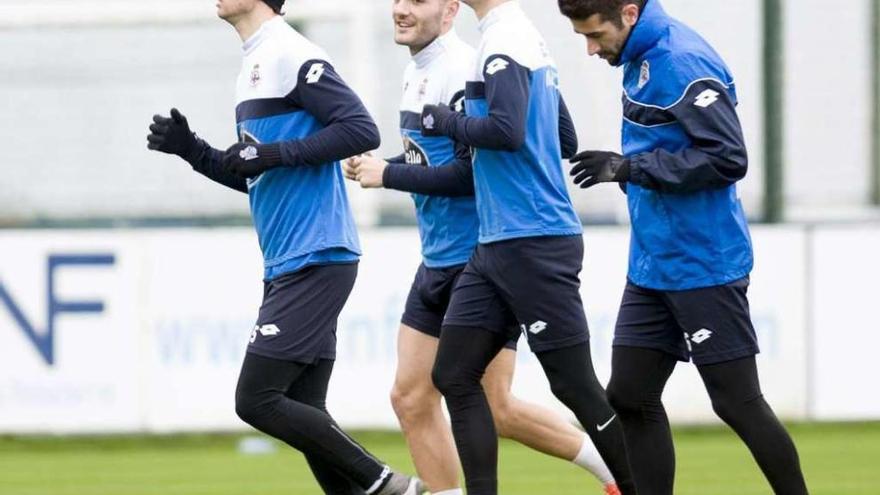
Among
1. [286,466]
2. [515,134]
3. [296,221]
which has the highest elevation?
[515,134]

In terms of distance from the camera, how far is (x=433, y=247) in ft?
26.0

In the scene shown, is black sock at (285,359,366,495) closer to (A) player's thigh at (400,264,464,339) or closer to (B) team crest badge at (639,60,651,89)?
(A) player's thigh at (400,264,464,339)

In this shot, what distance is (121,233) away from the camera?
482 inches

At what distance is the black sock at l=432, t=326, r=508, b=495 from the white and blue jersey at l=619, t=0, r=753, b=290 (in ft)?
2.43

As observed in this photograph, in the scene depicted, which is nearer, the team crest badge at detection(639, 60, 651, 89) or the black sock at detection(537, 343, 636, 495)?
the team crest badge at detection(639, 60, 651, 89)

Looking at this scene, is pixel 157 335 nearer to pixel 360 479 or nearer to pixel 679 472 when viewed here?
pixel 679 472

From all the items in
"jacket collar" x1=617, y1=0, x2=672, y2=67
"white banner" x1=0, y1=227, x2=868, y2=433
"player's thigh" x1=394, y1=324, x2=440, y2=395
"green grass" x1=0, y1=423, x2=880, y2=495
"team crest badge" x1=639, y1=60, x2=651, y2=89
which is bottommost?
"green grass" x1=0, y1=423, x2=880, y2=495

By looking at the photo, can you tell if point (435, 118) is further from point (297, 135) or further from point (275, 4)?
point (275, 4)

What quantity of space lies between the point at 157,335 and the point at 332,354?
4.86m


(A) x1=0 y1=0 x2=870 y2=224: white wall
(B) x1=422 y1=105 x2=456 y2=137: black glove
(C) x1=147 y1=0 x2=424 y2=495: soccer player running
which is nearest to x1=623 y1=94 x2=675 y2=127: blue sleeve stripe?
(B) x1=422 y1=105 x2=456 y2=137: black glove

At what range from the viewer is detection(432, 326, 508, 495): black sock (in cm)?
734

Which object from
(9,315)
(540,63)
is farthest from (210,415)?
(540,63)

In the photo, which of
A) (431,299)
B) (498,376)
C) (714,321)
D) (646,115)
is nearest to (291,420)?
(431,299)

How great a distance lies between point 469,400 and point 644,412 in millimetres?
686
